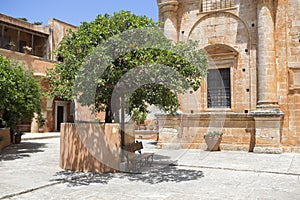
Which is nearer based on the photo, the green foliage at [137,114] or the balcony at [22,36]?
the green foliage at [137,114]

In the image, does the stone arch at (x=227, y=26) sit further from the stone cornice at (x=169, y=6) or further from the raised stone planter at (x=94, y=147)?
the raised stone planter at (x=94, y=147)

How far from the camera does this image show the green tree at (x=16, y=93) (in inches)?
408

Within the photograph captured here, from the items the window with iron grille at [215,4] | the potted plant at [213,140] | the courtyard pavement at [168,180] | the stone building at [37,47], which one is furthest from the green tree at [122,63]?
the stone building at [37,47]

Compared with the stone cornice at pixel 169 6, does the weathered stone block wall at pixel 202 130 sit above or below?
below

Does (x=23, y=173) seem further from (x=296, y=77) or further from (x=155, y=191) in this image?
(x=296, y=77)

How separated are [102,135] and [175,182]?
7.88 ft

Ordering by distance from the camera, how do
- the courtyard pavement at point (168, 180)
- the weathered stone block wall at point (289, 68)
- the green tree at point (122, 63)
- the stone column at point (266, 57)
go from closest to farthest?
1. the courtyard pavement at point (168, 180)
2. the green tree at point (122, 63)
3. the weathered stone block wall at point (289, 68)
4. the stone column at point (266, 57)

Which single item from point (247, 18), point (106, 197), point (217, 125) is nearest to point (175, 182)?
point (106, 197)

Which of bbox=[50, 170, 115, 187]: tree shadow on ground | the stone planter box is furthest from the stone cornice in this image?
the stone planter box

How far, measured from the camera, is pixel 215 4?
→ 46.1 ft

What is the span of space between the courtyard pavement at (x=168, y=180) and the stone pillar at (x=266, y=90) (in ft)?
4.92

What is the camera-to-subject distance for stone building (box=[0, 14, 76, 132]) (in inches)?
874

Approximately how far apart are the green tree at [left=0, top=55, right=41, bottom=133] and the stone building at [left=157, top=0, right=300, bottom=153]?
19.5ft

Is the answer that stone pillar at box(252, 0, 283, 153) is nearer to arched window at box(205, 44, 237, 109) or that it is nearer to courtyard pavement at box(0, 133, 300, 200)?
arched window at box(205, 44, 237, 109)
